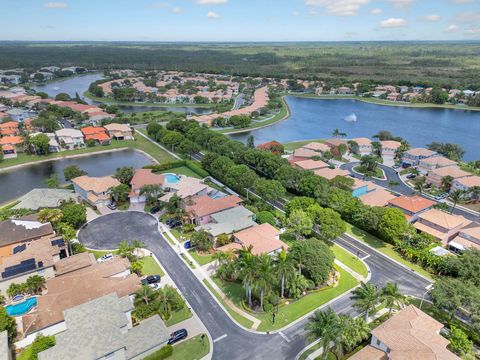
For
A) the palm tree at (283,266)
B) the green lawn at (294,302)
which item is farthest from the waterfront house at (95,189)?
the palm tree at (283,266)

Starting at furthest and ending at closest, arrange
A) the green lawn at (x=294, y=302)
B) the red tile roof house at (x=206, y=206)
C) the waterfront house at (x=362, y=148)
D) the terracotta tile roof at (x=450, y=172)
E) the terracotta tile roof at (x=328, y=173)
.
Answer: the waterfront house at (x=362, y=148) → the terracotta tile roof at (x=450, y=172) → the terracotta tile roof at (x=328, y=173) → the red tile roof house at (x=206, y=206) → the green lawn at (x=294, y=302)

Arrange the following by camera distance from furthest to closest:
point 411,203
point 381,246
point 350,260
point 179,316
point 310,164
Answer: point 310,164 → point 411,203 → point 381,246 → point 350,260 → point 179,316

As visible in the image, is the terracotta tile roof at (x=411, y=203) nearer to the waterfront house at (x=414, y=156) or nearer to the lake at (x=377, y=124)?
the waterfront house at (x=414, y=156)

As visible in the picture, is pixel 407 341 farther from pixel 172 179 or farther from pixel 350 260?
pixel 172 179

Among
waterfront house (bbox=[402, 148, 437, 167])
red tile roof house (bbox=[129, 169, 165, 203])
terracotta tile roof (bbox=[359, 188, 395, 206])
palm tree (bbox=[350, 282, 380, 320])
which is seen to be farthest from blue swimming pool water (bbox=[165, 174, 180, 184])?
waterfront house (bbox=[402, 148, 437, 167])

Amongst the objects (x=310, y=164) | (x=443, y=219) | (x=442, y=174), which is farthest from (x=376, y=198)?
(x=442, y=174)
